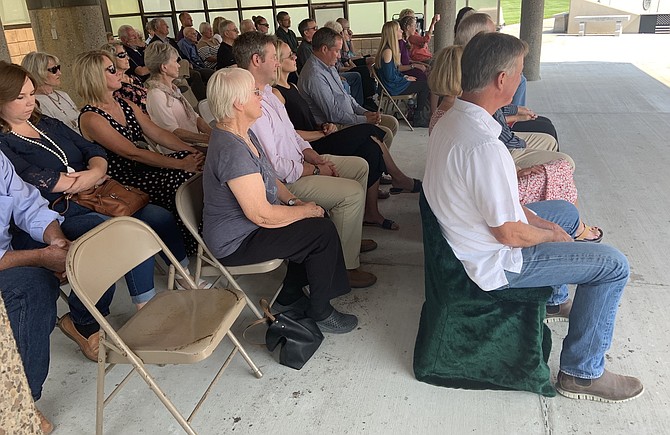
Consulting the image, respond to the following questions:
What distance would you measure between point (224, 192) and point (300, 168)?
860 millimetres

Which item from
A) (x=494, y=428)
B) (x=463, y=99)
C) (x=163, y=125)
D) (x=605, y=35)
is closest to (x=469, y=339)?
(x=494, y=428)

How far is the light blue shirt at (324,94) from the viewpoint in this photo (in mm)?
4098

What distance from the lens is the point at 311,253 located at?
2.46 meters

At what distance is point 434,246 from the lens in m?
2.12

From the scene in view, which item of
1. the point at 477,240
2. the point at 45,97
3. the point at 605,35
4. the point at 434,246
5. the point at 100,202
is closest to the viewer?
the point at 477,240

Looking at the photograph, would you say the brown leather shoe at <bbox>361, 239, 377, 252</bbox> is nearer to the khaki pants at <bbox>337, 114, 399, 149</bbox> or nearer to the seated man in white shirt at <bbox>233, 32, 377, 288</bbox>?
the seated man in white shirt at <bbox>233, 32, 377, 288</bbox>

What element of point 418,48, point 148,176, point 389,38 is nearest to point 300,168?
point 148,176

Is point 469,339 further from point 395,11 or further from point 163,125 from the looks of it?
point 395,11

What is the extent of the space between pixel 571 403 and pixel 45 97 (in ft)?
12.1

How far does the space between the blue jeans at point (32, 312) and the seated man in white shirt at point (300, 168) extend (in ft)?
4.43

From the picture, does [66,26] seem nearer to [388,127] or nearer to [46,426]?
[388,127]

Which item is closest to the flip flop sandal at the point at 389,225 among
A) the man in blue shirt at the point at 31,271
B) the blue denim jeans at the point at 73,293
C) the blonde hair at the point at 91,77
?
the blue denim jeans at the point at 73,293

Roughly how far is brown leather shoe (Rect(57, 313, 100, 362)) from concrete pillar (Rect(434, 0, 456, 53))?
9240 mm

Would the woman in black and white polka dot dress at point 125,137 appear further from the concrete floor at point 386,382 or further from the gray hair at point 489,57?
the gray hair at point 489,57
